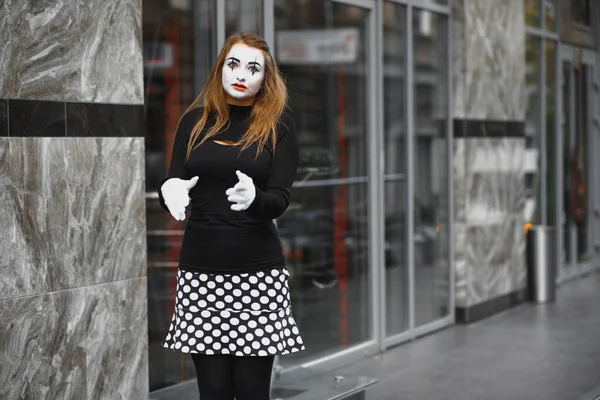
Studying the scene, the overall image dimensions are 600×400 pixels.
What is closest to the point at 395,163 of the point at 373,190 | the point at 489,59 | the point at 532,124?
the point at 373,190

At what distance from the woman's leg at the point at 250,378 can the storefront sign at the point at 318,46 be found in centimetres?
350

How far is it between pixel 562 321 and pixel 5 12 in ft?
21.2

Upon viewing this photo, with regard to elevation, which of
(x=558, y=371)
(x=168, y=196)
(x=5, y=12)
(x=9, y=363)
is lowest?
(x=558, y=371)

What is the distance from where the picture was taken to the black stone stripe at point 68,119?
191 inches

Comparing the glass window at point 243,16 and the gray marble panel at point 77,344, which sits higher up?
the glass window at point 243,16

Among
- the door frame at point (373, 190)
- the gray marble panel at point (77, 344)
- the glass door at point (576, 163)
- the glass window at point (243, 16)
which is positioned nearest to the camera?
the gray marble panel at point (77, 344)

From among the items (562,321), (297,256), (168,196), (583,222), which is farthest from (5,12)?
(583,222)

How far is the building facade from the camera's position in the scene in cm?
502

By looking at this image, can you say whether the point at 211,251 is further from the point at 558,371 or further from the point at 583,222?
the point at 583,222

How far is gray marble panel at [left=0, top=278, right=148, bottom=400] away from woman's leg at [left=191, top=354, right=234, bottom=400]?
1.25m

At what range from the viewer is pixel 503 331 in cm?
931

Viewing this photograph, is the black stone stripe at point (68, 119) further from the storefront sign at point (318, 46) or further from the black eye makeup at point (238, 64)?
the storefront sign at point (318, 46)

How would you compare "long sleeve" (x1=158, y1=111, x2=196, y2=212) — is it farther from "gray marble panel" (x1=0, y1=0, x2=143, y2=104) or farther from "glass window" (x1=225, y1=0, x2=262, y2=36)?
"glass window" (x1=225, y1=0, x2=262, y2=36)

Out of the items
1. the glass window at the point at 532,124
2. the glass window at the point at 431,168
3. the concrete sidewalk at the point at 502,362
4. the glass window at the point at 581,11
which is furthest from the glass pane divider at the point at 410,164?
the glass window at the point at 581,11
